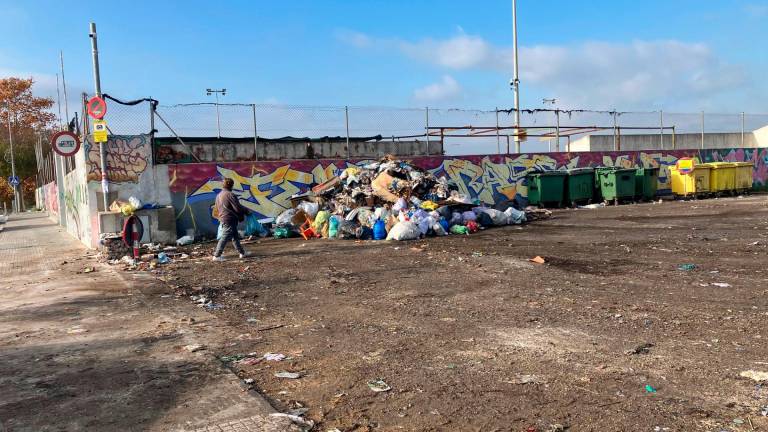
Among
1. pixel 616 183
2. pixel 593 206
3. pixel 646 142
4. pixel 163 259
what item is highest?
pixel 646 142

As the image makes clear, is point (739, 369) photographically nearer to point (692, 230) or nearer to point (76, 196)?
point (692, 230)

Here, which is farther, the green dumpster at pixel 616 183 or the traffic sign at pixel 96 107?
the green dumpster at pixel 616 183

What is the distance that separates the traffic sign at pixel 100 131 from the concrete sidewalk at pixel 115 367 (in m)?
4.85

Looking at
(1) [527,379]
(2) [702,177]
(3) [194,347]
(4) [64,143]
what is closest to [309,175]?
(4) [64,143]

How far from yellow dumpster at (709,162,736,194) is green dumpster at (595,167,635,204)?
4.31 metres

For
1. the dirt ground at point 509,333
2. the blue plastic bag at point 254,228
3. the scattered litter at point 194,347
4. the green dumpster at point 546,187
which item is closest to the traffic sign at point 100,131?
the blue plastic bag at point 254,228

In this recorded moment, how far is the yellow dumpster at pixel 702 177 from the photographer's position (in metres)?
21.7

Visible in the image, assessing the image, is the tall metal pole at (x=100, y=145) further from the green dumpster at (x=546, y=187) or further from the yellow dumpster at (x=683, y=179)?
the yellow dumpster at (x=683, y=179)

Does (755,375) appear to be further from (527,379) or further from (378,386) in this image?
(378,386)

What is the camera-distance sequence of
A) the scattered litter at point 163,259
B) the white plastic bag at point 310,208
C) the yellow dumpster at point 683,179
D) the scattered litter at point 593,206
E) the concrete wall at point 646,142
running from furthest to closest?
the concrete wall at point 646,142 < the yellow dumpster at point 683,179 < the scattered litter at point 593,206 < the white plastic bag at point 310,208 < the scattered litter at point 163,259

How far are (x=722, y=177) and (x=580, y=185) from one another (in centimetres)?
685

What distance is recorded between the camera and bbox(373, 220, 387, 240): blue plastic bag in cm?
1298

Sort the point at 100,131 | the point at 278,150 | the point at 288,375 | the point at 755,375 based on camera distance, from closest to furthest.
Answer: the point at 755,375 < the point at 288,375 < the point at 100,131 < the point at 278,150

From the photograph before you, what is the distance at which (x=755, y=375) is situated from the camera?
3.89 metres
